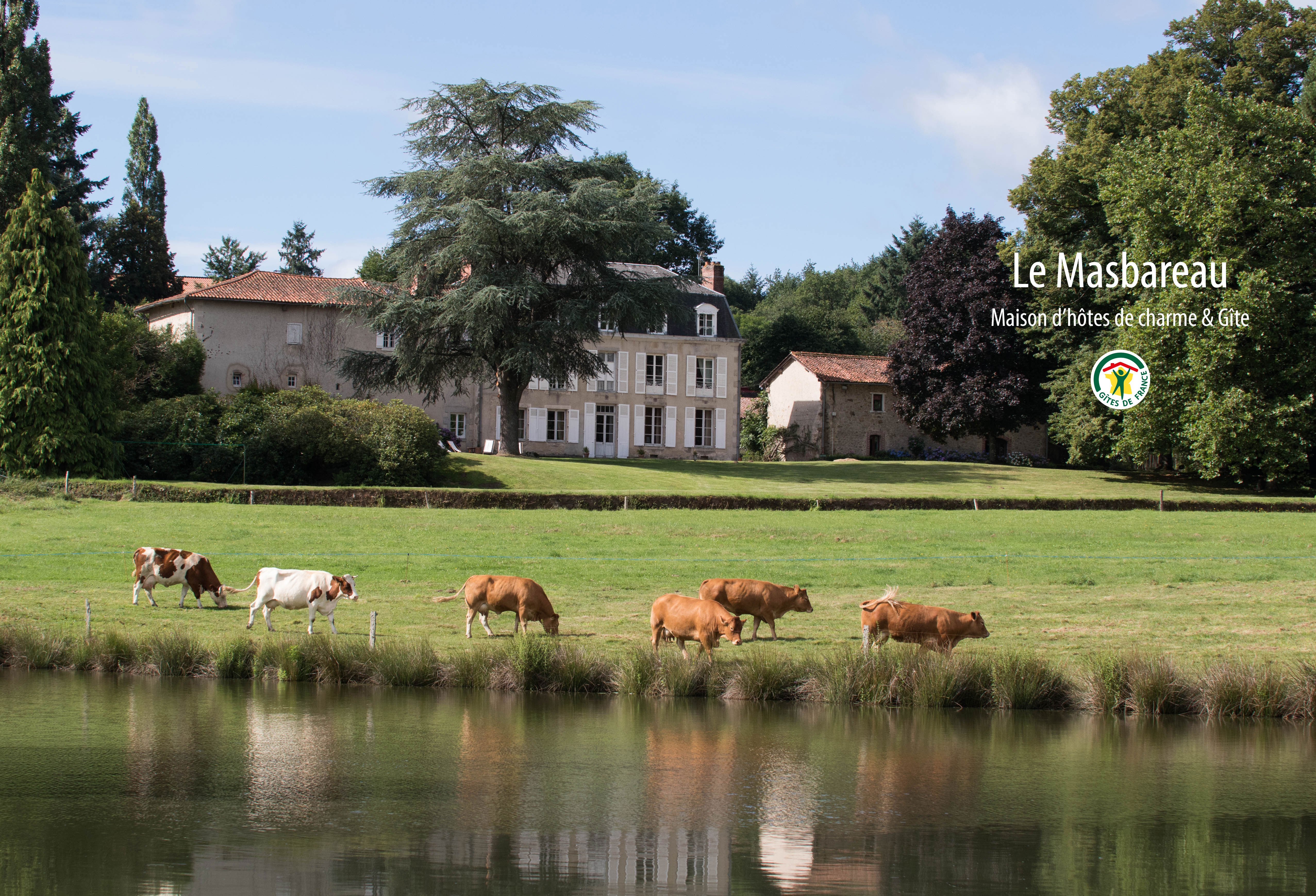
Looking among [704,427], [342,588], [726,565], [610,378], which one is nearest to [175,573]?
[342,588]

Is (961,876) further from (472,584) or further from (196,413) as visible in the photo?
(196,413)

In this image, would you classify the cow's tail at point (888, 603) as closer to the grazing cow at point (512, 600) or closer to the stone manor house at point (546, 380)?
the grazing cow at point (512, 600)

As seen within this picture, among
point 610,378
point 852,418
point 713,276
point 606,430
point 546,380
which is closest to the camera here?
point 546,380

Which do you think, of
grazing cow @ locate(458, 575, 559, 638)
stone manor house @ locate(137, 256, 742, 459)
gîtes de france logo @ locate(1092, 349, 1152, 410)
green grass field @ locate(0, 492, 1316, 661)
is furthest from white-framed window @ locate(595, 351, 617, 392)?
grazing cow @ locate(458, 575, 559, 638)

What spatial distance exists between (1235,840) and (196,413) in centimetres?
3455

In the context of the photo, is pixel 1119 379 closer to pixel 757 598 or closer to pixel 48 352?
pixel 757 598

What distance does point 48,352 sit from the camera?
34.8 metres

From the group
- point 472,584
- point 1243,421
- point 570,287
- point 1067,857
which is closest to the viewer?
point 1067,857

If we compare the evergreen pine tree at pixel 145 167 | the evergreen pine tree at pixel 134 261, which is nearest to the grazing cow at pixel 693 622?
the evergreen pine tree at pixel 134 261

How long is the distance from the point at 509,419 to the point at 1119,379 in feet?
82.0

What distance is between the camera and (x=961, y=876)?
870 cm

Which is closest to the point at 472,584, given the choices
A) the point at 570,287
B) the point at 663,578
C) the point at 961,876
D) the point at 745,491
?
the point at 663,578

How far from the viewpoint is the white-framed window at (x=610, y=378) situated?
61.8 m

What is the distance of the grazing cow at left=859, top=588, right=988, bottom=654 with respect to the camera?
621 inches
